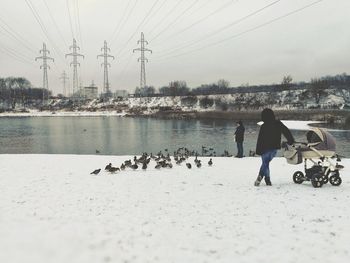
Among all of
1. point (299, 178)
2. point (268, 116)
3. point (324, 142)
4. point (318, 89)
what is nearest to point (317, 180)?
point (299, 178)

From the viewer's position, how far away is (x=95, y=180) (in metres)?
10.6

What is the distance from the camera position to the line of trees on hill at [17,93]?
140875 mm

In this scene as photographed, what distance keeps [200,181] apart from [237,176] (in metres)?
1.73

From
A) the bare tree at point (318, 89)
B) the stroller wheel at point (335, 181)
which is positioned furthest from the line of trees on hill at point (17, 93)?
the stroller wheel at point (335, 181)

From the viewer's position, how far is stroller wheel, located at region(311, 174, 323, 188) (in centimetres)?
932

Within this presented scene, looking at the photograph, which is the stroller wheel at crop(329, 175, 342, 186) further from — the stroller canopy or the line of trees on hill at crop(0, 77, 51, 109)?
the line of trees on hill at crop(0, 77, 51, 109)

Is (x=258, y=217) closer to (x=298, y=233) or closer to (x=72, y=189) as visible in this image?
(x=298, y=233)

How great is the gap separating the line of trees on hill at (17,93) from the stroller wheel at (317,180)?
13617cm

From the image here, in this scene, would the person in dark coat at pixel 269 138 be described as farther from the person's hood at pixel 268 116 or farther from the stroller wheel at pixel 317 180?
the stroller wheel at pixel 317 180

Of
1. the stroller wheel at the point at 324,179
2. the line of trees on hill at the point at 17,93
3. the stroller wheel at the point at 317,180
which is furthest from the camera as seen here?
the line of trees on hill at the point at 17,93

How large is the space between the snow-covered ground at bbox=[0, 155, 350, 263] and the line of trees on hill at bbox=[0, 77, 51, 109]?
134309 millimetres

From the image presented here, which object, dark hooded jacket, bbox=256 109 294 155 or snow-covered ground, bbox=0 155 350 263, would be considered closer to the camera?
snow-covered ground, bbox=0 155 350 263

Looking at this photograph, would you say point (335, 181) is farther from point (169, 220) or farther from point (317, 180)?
point (169, 220)

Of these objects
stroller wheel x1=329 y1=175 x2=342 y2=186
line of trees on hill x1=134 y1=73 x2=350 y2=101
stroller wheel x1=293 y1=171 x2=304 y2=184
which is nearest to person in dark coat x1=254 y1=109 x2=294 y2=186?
stroller wheel x1=293 y1=171 x2=304 y2=184
